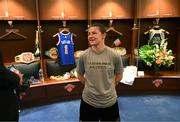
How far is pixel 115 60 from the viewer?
2.00 metres

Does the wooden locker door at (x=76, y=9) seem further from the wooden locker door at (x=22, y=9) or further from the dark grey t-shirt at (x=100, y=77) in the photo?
the dark grey t-shirt at (x=100, y=77)

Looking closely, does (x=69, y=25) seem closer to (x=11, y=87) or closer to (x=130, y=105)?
(x=130, y=105)

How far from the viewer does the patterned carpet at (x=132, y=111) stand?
3.35m

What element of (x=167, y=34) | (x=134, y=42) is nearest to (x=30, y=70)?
(x=134, y=42)

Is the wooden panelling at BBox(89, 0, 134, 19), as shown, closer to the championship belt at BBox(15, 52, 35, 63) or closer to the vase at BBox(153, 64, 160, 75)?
the vase at BBox(153, 64, 160, 75)

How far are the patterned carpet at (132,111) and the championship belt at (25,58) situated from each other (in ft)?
3.04

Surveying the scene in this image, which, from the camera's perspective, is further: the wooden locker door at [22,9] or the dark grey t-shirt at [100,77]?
the wooden locker door at [22,9]

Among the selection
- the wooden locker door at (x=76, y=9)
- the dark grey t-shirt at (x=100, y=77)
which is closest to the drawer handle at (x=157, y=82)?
the wooden locker door at (x=76, y=9)

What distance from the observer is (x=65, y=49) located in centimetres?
432

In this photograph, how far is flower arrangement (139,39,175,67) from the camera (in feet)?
A: 13.9

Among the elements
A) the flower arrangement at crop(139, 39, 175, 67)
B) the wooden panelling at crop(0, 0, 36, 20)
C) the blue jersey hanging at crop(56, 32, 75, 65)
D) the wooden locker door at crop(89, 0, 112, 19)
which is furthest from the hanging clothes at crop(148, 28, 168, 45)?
the wooden panelling at crop(0, 0, 36, 20)

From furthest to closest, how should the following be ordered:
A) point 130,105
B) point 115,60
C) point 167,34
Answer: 1. point 167,34
2. point 130,105
3. point 115,60

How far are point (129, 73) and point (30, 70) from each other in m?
1.90

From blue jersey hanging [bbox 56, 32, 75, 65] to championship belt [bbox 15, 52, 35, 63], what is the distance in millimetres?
551
